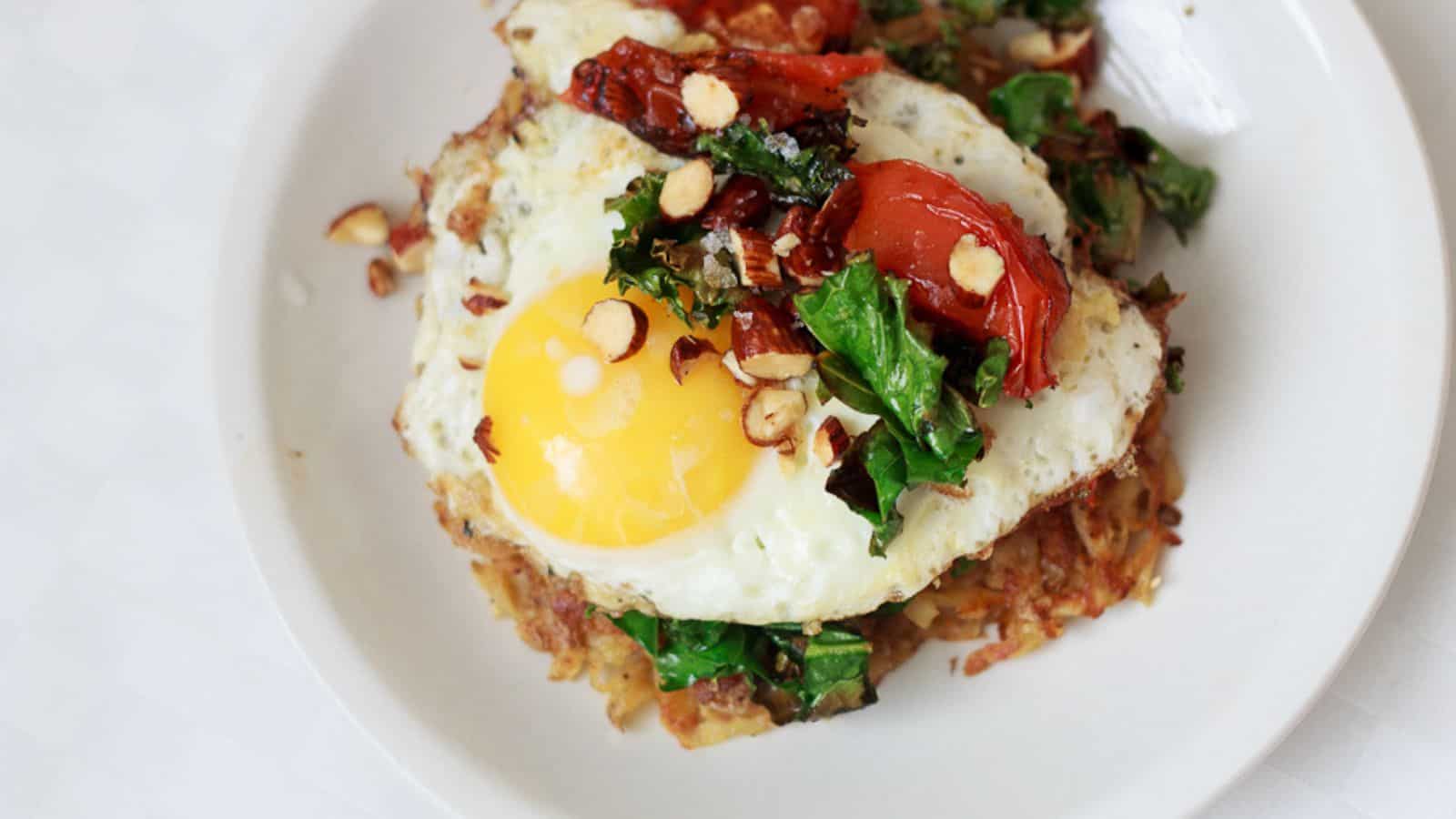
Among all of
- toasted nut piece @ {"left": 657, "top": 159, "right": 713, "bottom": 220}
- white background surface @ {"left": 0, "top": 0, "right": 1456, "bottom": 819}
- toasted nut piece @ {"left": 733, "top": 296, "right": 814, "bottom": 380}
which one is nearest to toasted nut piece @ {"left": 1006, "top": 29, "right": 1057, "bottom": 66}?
toasted nut piece @ {"left": 657, "top": 159, "right": 713, "bottom": 220}

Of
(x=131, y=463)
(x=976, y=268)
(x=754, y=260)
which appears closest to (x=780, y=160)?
(x=754, y=260)

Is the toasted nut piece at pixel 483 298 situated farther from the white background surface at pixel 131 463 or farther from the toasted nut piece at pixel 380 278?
the white background surface at pixel 131 463

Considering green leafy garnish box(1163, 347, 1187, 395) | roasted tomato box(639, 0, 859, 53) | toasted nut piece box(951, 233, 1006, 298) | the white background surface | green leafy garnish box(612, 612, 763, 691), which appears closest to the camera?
toasted nut piece box(951, 233, 1006, 298)

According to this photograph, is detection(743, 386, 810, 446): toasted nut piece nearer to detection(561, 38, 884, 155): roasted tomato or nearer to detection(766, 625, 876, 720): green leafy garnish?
detection(561, 38, 884, 155): roasted tomato

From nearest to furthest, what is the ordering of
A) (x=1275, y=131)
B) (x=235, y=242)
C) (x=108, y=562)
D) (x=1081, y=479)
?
(x=1081, y=479) → (x=1275, y=131) → (x=235, y=242) → (x=108, y=562)

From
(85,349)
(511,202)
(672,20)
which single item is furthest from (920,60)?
(85,349)

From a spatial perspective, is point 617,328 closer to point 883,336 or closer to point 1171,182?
point 883,336

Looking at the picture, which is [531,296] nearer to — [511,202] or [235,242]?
[511,202]
